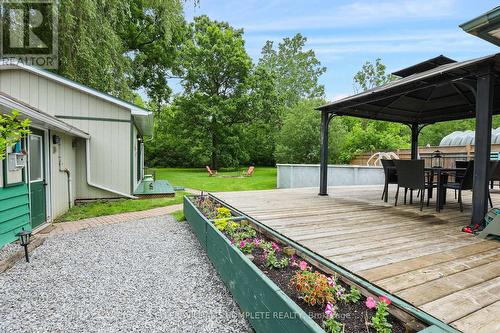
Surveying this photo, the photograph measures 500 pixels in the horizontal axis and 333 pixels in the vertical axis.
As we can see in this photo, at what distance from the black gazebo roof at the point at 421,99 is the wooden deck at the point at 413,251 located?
76.5 inches

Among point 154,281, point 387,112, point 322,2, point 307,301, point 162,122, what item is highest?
point 322,2

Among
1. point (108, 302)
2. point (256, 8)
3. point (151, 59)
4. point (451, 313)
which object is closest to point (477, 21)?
point (451, 313)

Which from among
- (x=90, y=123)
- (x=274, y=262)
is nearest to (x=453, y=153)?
(x=274, y=262)

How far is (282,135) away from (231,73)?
23.4ft

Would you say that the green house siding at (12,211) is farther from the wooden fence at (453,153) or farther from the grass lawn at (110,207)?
the wooden fence at (453,153)

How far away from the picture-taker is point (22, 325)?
6.88ft

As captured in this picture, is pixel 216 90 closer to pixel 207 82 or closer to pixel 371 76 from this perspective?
pixel 207 82

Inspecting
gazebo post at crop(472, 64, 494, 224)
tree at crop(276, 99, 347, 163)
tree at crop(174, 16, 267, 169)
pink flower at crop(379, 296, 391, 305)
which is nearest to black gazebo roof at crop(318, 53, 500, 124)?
gazebo post at crop(472, 64, 494, 224)

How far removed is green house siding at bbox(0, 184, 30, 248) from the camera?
364 cm

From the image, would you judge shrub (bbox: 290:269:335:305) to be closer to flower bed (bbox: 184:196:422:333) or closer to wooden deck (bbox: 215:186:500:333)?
flower bed (bbox: 184:196:422:333)

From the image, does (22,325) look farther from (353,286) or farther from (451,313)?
(451,313)

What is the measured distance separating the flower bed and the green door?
3.84m

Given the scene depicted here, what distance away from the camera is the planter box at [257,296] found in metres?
1.41

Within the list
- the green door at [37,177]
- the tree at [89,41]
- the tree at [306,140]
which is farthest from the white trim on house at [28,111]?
the tree at [306,140]
